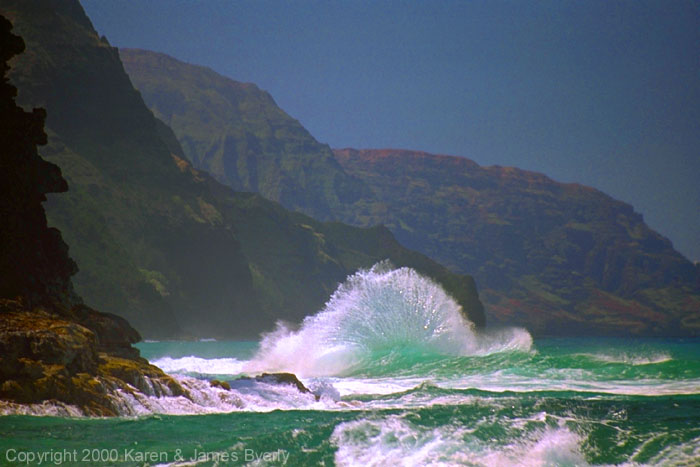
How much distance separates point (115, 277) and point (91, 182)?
63.2 ft

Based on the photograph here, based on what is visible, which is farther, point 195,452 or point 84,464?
point 195,452

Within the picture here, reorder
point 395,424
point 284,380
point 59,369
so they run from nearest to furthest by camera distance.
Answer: point 395,424, point 59,369, point 284,380

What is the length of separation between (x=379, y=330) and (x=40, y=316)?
66.2 ft

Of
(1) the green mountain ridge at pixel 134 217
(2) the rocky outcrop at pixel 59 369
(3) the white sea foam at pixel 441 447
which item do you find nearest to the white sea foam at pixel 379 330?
(2) the rocky outcrop at pixel 59 369

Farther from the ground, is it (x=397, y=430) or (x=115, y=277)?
(x=115, y=277)

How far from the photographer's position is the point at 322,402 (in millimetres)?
17906

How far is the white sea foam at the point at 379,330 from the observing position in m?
32.3

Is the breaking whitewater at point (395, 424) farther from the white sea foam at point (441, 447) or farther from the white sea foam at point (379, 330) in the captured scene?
the white sea foam at point (379, 330)

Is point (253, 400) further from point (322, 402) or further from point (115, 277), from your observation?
point (115, 277)

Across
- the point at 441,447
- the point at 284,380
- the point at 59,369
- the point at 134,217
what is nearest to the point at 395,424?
the point at 441,447

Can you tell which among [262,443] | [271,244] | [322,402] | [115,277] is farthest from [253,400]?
[271,244]

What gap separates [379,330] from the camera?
109 feet

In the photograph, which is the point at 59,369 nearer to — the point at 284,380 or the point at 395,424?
the point at 395,424

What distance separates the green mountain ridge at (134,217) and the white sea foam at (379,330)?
58159 millimetres
